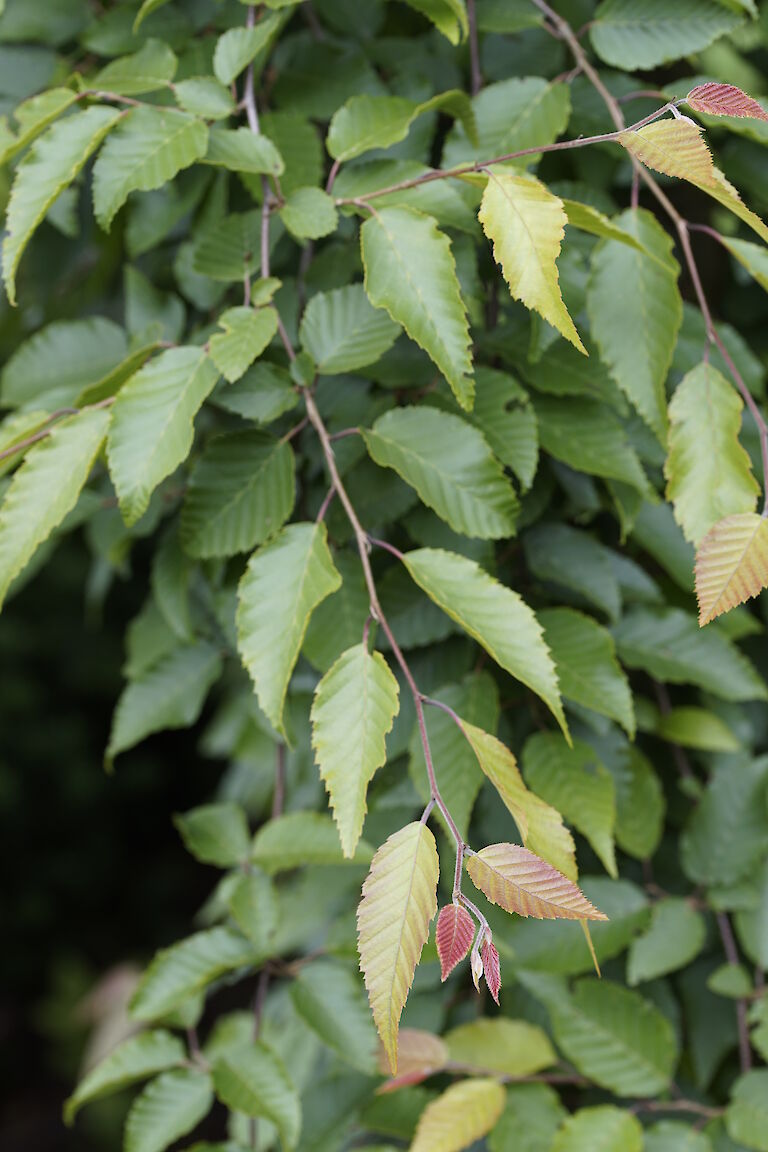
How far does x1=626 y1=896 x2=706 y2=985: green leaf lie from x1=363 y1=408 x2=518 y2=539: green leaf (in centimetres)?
48

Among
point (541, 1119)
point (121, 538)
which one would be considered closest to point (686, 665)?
point (541, 1119)

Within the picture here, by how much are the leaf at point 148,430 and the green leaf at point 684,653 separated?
47cm

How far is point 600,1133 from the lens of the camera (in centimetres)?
92

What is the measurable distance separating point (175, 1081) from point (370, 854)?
281 mm

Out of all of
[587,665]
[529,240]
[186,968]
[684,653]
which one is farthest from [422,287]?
[186,968]

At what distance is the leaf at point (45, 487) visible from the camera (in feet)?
2.40

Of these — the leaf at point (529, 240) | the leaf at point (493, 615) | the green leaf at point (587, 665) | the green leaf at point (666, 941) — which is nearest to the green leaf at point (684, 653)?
the green leaf at point (587, 665)

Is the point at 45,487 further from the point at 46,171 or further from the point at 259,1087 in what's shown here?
the point at 259,1087

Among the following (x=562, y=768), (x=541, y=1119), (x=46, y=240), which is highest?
(x=46, y=240)

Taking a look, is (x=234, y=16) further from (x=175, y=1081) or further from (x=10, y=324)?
(x=175, y=1081)

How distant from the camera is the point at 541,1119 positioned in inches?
38.8

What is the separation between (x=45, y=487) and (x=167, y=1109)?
0.55 m

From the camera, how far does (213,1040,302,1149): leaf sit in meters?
0.89

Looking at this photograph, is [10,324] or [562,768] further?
[10,324]
